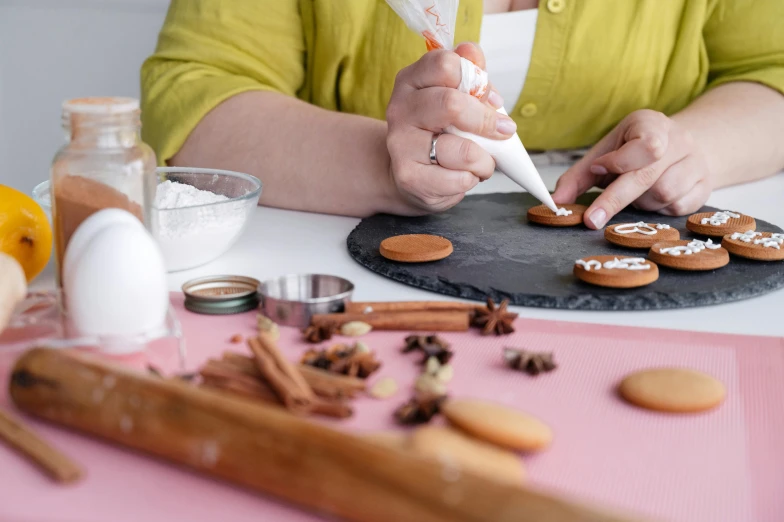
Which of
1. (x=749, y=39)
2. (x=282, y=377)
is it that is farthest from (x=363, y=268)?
(x=749, y=39)

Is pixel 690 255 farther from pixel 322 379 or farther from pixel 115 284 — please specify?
pixel 115 284

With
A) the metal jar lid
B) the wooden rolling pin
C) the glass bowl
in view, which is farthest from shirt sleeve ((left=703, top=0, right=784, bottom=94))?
the wooden rolling pin

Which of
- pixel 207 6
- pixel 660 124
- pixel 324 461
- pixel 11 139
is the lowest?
pixel 11 139

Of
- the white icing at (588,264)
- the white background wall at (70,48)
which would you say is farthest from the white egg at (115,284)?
the white background wall at (70,48)

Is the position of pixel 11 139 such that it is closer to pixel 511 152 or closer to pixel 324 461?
pixel 511 152

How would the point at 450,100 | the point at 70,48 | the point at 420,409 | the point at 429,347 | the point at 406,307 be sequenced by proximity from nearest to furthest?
the point at 420,409 < the point at 429,347 < the point at 406,307 < the point at 450,100 < the point at 70,48

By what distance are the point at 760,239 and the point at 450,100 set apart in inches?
18.1

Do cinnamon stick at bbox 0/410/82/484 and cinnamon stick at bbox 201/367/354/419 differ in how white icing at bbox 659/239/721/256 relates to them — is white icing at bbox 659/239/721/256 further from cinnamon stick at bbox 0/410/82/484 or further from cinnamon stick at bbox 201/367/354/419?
cinnamon stick at bbox 0/410/82/484

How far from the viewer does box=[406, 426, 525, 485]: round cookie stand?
540mm

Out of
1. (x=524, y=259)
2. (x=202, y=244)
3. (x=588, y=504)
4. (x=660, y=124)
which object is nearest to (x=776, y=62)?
(x=660, y=124)

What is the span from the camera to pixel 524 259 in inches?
41.2

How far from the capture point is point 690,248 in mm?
1017

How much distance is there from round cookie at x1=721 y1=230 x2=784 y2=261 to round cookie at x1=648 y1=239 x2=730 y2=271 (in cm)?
3

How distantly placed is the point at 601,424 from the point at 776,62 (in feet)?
4.08
